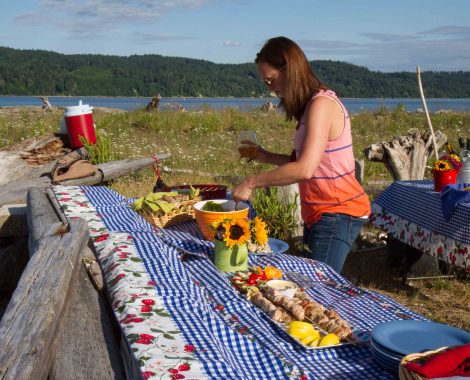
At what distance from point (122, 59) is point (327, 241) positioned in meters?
100

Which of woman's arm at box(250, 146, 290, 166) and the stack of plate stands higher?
woman's arm at box(250, 146, 290, 166)

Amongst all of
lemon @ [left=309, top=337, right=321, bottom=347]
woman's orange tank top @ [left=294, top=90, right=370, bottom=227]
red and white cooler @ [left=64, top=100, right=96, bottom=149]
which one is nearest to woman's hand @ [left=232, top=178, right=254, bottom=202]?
woman's orange tank top @ [left=294, top=90, right=370, bottom=227]

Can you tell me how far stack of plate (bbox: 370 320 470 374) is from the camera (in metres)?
2.25

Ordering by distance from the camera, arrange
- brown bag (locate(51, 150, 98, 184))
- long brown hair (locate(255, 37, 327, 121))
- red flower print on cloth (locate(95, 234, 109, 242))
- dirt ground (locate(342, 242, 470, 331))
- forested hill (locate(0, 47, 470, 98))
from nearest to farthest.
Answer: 1. long brown hair (locate(255, 37, 327, 121))
2. red flower print on cloth (locate(95, 234, 109, 242))
3. dirt ground (locate(342, 242, 470, 331))
4. brown bag (locate(51, 150, 98, 184))
5. forested hill (locate(0, 47, 470, 98))

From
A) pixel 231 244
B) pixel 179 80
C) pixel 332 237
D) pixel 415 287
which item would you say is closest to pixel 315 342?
pixel 231 244

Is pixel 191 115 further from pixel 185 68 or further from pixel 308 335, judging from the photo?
pixel 185 68

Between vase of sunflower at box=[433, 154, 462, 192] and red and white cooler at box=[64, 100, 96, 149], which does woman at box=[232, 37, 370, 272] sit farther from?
red and white cooler at box=[64, 100, 96, 149]

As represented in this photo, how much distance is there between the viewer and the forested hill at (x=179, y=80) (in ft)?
243

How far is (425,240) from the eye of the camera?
5.46 metres

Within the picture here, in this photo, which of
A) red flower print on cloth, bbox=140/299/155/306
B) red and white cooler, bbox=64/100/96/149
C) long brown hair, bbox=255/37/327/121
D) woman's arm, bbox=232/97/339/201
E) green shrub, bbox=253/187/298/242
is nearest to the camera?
red flower print on cloth, bbox=140/299/155/306

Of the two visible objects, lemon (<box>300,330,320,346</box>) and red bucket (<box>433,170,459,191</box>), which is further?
red bucket (<box>433,170,459,191</box>)

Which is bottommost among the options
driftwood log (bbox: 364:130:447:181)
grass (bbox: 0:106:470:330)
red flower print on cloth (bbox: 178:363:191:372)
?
grass (bbox: 0:106:470:330)

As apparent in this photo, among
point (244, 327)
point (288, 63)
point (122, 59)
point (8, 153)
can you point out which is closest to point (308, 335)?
point (244, 327)

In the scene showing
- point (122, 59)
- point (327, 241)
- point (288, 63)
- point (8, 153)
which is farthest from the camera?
point (122, 59)
